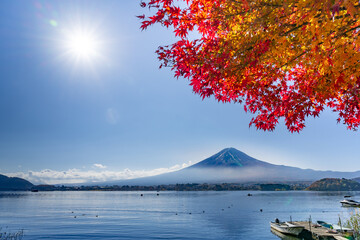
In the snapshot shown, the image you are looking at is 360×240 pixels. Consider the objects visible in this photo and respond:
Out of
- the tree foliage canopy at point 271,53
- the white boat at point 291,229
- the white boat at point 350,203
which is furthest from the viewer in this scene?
the white boat at point 350,203

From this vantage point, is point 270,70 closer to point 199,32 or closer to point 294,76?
point 294,76

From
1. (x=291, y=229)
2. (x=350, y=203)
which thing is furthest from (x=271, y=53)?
(x=350, y=203)

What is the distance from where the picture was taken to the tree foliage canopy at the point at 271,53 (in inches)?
231

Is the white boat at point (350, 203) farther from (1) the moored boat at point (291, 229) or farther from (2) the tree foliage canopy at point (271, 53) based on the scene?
(2) the tree foliage canopy at point (271, 53)

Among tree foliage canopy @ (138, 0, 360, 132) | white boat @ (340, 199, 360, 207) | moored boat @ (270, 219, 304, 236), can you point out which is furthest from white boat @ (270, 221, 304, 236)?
white boat @ (340, 199, 360, 207)

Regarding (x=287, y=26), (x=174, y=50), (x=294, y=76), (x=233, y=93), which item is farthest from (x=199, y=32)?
(x=294, y=76)

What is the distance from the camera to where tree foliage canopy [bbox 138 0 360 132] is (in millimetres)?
5859

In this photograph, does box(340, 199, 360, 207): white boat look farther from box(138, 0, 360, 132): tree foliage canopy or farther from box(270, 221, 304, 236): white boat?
box(138, 0, 360, 132): tree foliage canopy

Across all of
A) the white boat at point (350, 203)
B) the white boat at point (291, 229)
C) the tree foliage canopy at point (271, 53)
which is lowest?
the white boat at point (350, 203)

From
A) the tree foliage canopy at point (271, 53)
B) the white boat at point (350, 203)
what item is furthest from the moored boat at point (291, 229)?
the white boat at point (350, 203)

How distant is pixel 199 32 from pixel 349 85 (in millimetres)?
4452

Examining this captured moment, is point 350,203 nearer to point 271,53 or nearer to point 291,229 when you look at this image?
point 291,229

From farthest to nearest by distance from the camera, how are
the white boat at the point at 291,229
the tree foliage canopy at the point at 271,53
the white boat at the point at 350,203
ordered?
the white boat at the point at 350,203, the white boat at the point at 291,229, the tree foliage canopy at the point at 271,53

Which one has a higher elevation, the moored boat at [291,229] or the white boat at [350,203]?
the moored boat at [291,229]
